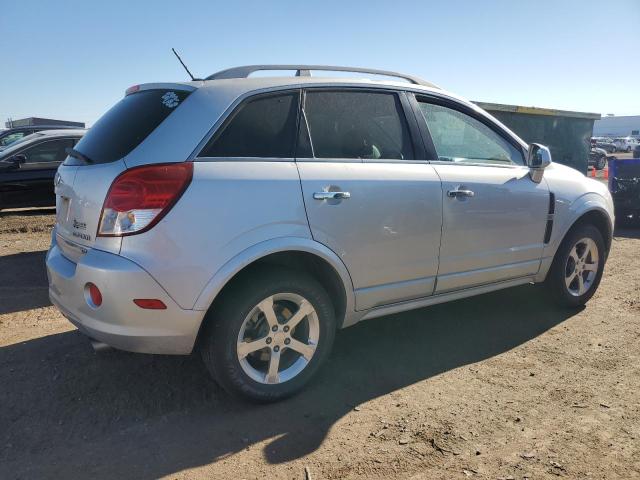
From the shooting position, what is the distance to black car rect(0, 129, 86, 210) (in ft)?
27.3

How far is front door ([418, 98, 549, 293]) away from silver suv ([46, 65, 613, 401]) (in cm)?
1

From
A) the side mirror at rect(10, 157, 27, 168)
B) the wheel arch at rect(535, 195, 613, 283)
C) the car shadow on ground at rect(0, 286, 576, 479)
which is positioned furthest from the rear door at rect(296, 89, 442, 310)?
the side mirror at rect(10, 157, 27, 168)

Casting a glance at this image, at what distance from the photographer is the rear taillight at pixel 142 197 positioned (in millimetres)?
2625

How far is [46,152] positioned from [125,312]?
7.13m

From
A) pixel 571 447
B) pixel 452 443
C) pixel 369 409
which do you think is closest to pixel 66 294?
pixel 369 409

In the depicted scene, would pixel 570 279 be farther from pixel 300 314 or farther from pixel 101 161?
pixel 101 161

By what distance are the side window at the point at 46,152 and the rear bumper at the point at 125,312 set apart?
6.65 meters

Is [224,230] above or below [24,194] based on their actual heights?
above

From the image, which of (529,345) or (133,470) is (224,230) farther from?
(529,345)

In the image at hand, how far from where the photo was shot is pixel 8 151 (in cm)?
838

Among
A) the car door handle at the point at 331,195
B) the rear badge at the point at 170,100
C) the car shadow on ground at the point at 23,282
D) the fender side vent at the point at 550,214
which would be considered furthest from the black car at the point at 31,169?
the fender side vent at the point at 550,214

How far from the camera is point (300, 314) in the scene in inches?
123

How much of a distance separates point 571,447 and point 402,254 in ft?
4.72

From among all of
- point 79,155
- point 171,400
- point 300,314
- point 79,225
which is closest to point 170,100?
point 79,155
